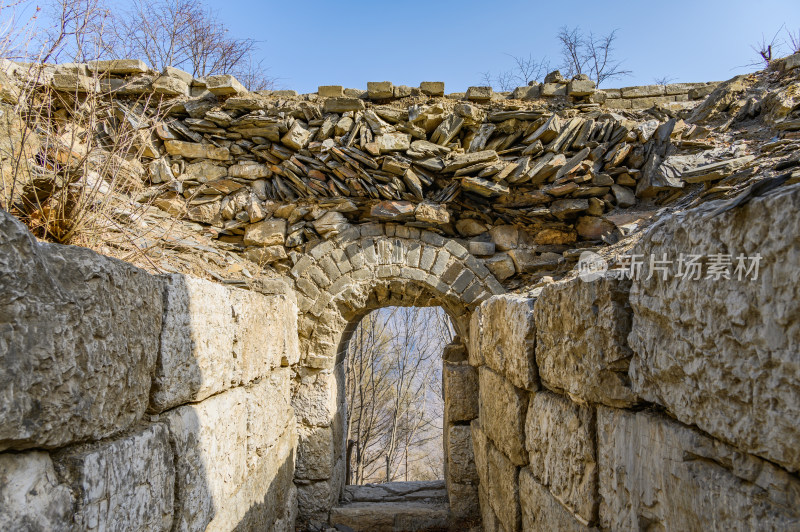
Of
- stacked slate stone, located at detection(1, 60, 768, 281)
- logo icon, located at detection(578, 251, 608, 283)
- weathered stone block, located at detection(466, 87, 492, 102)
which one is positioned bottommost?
logo icon, located at detection(578, 251, 608, 283)

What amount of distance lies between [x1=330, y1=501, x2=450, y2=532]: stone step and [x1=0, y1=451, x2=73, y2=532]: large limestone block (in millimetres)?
4158

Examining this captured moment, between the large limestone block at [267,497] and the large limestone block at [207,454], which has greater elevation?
the large limestone block at [207,454]

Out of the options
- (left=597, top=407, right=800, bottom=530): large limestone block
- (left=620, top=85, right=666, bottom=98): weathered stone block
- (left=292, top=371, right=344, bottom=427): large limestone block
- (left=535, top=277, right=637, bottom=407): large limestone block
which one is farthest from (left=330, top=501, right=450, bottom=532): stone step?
(left=620, top=85, right=666, bottom=98): weathered stone block

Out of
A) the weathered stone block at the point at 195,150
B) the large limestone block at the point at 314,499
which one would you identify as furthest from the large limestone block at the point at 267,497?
the weathered stone block at the point at 195,150

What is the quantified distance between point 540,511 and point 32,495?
6.66 ft

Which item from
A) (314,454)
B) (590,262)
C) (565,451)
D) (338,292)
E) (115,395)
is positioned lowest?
(314,454)

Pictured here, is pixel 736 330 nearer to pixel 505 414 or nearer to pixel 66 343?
pixel 66 343

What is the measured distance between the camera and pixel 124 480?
1426 millimetres

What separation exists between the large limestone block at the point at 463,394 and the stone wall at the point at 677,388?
2.54 metres

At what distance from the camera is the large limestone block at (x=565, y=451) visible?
5.96 feet

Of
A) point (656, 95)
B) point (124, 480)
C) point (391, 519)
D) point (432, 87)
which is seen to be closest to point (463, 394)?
point (391, 519)

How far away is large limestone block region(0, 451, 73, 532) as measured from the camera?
1005mm

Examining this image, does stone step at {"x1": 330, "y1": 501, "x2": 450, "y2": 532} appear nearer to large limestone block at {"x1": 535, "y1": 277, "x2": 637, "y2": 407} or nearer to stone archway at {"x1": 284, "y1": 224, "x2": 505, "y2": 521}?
stone archway at {"x1": 284, "y1": 224, "x2": 505, "y2": 521}

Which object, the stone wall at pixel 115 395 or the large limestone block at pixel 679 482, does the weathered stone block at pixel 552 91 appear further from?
the large limestone block at pixel 679 482
